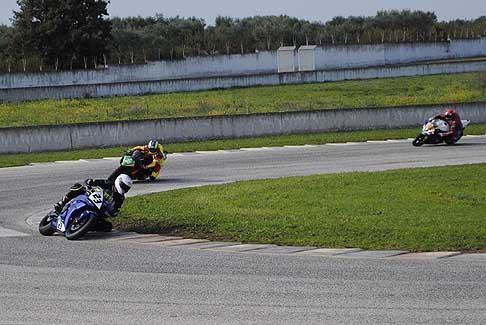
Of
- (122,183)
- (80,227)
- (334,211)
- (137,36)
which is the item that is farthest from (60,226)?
(137,36)

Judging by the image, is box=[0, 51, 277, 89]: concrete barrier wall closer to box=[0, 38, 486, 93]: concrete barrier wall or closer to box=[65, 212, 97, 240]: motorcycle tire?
box=[0, 38, 486, 93]: concrete barrier wall

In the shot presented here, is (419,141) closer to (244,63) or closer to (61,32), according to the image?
(244,63)

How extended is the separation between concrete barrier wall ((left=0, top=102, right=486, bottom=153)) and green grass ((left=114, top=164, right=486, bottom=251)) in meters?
13.1

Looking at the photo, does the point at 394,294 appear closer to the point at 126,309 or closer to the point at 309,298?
the point at 309,298

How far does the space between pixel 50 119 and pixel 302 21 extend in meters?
65.8

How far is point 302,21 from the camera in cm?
10250

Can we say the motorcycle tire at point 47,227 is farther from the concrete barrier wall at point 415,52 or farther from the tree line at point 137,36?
the concrete barrier wall at point 415,52

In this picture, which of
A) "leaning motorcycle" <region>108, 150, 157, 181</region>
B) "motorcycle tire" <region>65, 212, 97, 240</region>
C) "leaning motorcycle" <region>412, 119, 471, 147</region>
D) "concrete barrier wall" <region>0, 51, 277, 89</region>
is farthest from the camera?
"concrete barrier wall" <region>0, 51, 277, 89</region>

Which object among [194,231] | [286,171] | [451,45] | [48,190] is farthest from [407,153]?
[451,45]

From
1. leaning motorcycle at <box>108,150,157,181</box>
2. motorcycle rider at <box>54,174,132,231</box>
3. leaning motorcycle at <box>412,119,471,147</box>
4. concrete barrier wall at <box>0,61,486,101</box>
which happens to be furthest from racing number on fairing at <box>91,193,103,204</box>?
concrete barrier wall at <box>0,61,486,101</box>

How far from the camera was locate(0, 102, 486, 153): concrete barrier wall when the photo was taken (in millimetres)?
32531

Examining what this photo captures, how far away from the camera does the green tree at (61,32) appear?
69062mm

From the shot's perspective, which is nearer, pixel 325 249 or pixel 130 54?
pixel 325 249

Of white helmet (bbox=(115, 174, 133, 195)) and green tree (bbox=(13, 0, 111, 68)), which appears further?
green tree (bbox=(13, 0, 111, 68))
